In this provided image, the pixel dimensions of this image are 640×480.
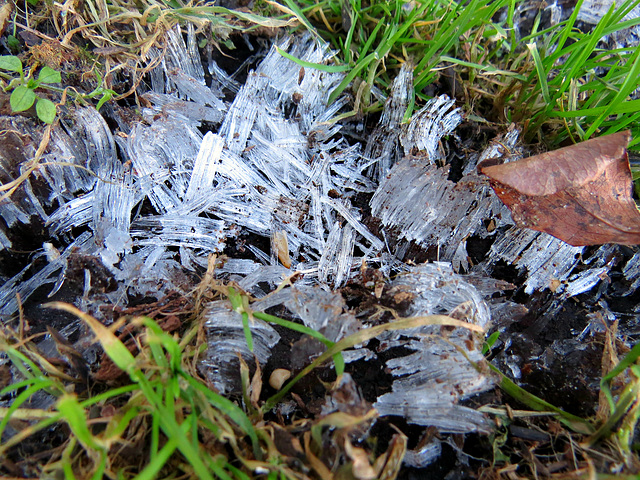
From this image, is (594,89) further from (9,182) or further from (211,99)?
(9,182)

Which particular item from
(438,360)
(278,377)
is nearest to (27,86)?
(278,377)

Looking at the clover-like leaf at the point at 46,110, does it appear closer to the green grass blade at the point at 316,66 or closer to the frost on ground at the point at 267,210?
the frost on ground at the point at 267,210

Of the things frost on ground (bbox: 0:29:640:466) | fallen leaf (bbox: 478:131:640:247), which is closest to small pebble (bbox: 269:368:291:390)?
frost on ground (bbox: 0:29:640:466)

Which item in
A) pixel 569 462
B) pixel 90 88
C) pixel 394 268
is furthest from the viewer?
pixel 90 88

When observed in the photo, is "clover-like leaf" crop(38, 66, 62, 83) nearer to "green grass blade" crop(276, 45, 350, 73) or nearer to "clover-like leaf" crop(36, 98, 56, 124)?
"clover-like leaf" crop(36, 98, 56, 124)

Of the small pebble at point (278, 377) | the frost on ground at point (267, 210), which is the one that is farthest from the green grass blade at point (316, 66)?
the small pebble at point (278, 377)

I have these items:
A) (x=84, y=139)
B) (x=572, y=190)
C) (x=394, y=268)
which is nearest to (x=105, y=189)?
(x=84, y=139)
